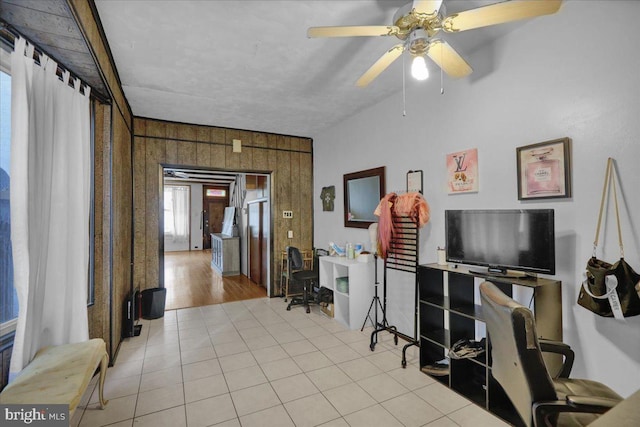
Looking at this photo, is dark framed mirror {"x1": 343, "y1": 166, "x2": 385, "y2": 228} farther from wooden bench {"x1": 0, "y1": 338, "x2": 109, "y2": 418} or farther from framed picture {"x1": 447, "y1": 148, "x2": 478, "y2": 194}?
wooden bench {"x1": 0, "y1": 338, "x2": 109, "y2": 418}

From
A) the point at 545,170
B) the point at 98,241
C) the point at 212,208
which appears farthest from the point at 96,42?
the point at 212,208

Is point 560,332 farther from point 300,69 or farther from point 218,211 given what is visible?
point 218,211

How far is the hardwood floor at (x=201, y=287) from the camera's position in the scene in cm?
496

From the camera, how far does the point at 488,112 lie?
2475mm

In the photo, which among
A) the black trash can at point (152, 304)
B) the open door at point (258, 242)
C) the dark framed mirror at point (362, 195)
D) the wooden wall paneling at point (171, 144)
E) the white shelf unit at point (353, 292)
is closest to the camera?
the white shelf unit at point (353, 292)

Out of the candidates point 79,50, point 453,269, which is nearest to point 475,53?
point 453,269

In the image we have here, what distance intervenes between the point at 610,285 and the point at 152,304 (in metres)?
4.66

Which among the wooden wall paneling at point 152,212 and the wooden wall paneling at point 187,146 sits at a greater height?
the wooden wall paneling at point 187,146

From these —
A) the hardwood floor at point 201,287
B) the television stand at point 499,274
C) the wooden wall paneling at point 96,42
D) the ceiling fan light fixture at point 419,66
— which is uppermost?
the wooden wall paneling at point 96,42

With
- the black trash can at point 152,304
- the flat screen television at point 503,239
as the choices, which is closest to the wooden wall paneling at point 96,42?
the black trash can at point 152,304

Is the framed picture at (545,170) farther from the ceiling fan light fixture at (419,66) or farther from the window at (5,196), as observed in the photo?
the window at (5,196)

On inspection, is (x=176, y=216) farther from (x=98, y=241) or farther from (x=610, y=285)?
(x=610, y=285)

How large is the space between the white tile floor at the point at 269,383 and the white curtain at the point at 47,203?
737 millimetres

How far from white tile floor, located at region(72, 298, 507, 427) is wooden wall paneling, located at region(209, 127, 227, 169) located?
2.47 meters
